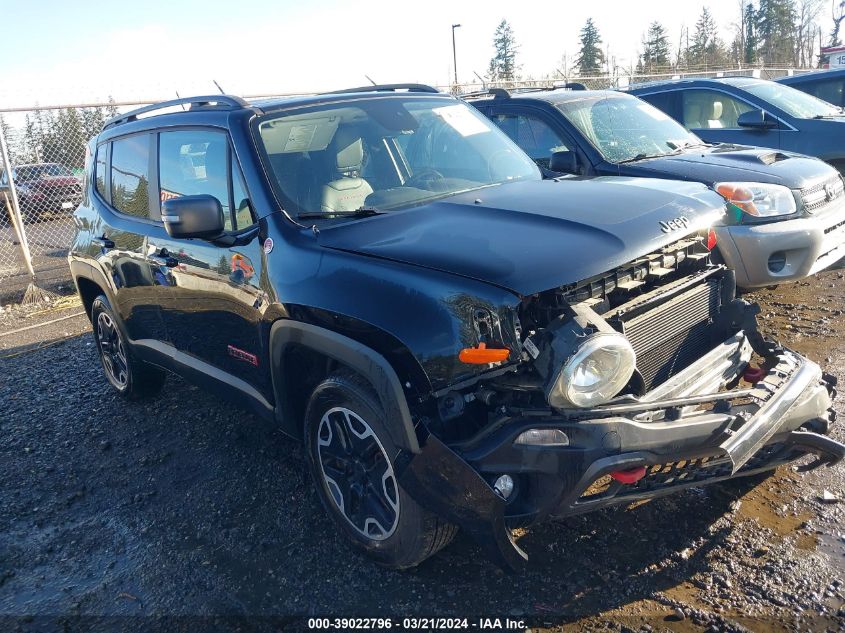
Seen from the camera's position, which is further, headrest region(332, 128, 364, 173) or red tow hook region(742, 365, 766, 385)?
headrest region(332, 128, 364, 173)

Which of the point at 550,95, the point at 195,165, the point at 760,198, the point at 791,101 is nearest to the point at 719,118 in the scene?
the point at 791,101

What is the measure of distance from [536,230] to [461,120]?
67.8 inches

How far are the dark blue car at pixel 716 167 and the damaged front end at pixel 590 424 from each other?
2.53 metres

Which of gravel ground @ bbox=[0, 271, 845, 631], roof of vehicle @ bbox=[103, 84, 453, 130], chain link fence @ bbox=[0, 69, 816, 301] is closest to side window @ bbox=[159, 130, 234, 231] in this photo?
roof of vehicle @ bbox=[103, 84, 453, 130]

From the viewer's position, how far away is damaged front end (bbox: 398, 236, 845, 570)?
2.43 metres

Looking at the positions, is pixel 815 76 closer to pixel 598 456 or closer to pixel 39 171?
pixel 598 456

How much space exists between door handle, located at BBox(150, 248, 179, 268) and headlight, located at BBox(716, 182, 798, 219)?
409 cm

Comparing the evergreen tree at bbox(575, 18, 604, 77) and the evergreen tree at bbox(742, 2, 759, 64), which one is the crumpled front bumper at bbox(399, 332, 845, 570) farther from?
the evergreen tree at bbox(742, 2, 759, 64)

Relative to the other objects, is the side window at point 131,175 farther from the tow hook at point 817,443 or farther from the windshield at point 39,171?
the windshield at point 39,171

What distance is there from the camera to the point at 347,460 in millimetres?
3131

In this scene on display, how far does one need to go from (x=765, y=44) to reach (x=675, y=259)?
5976cm

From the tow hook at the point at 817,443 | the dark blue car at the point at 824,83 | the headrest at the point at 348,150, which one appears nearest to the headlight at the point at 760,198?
the tow hook at the point at 817,443

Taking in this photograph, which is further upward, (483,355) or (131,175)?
(131,175)

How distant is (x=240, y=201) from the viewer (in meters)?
3.48
